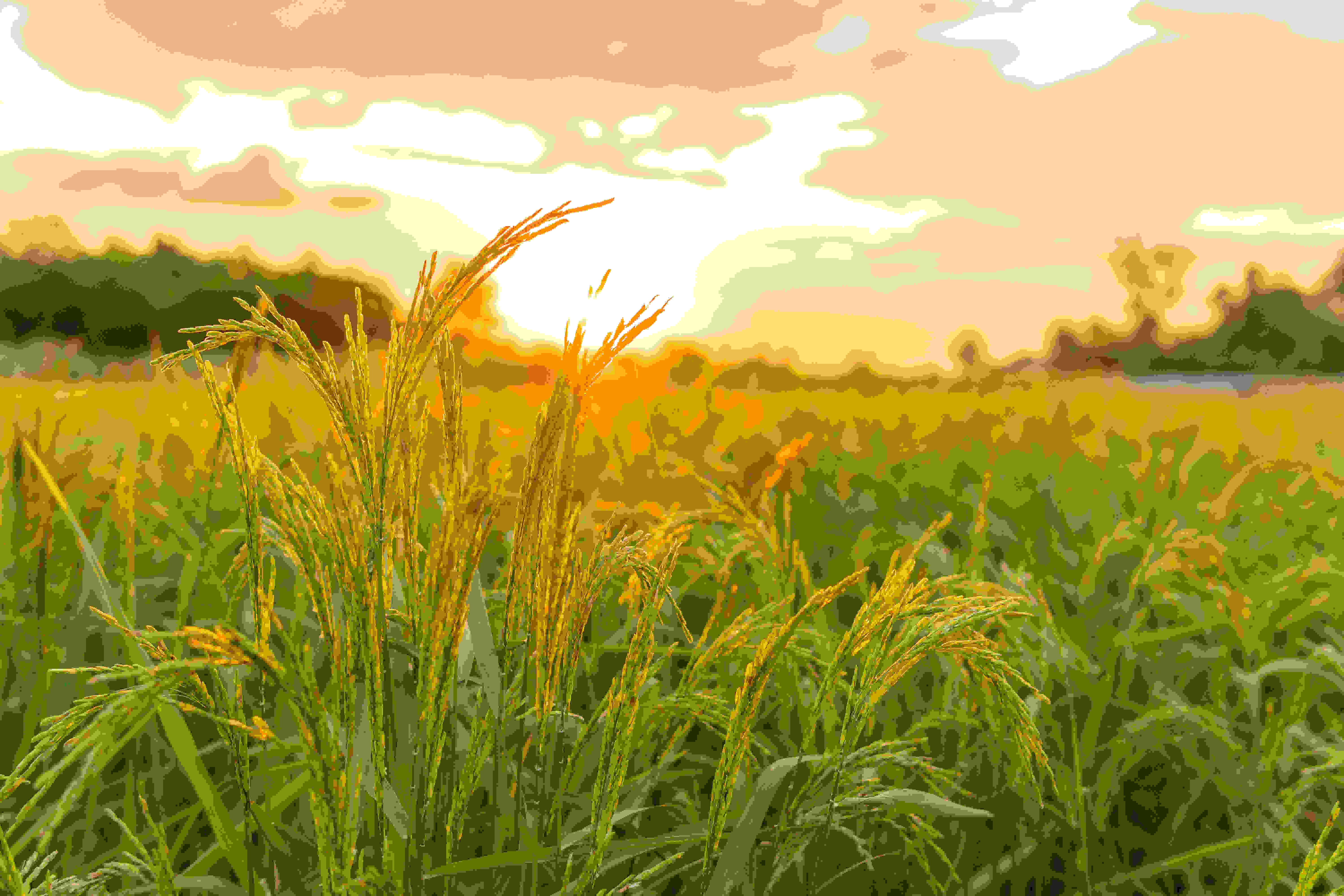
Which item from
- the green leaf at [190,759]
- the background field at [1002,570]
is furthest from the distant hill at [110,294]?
the green leaf at [190,759]

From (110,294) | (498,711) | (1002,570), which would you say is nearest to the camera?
(498,711)

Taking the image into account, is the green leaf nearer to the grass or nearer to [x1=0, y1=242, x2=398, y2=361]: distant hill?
the grass

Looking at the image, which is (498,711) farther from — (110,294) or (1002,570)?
(110,294)

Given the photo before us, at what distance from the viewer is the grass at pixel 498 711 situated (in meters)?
0.83

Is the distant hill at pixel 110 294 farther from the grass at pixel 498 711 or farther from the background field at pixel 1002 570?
the grass at pixel 498 711

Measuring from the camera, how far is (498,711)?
1.07 m

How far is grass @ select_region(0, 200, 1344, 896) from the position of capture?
2.72 ft

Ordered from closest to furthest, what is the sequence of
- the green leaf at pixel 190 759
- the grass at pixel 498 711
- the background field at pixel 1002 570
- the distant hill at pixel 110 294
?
the grass at pixel 498 711 < the green leaf at pixel 190 759 < the background field at pixel 1002 570 < the distant hill at pixel 110 294

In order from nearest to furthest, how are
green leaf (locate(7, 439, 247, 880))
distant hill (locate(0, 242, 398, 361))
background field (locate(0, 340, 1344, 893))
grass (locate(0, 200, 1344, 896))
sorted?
grass (locate(0, 200, 1344, 896))
green leaf (locate(7, 439, 247, 880))
background field (locate(0, 340, 1344, 893))
distant hill (locate(0, 242, 398, 361))

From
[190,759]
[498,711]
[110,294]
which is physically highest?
[110,294]

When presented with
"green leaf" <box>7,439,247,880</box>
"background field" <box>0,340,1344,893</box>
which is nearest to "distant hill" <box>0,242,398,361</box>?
"background field" <box>0,340,1344,893</box>

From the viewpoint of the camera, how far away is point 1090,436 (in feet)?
21.2

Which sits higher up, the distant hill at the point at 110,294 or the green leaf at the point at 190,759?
the distant hill at the point at 110,294

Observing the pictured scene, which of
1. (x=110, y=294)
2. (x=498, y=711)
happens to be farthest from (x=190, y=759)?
(x=110, y=294)
